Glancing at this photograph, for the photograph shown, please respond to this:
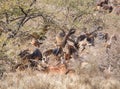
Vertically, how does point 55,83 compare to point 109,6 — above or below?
above

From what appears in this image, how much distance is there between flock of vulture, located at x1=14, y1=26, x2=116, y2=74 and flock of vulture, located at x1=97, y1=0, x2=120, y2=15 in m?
6.65

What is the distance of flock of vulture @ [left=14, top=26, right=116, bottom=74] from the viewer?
14175 mm

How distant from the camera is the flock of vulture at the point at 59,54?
14175 mm

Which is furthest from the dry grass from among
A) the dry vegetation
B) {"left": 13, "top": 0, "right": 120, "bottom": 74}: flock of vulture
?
{"left": 13, "top": 0, "right": 120, "bottom": 74}: flock of vulture

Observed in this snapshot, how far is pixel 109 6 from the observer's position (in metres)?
36.4

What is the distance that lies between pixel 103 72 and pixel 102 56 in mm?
2297

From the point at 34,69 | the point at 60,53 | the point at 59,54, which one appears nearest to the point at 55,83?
the point at 34,69

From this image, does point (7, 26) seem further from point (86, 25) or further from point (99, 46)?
point (86, 25)

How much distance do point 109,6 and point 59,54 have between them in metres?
19.1

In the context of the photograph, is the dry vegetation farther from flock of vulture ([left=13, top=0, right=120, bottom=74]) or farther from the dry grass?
flock of vulture ([left=13, top=0, right=120, bottom=74])

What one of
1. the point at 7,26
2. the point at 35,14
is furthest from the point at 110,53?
the point at 7,26

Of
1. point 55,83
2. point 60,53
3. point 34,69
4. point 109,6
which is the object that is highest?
point 55,83

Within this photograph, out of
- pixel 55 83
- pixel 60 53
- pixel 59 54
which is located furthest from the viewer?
pixel 60 53

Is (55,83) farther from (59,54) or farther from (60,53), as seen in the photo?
(60,53)
